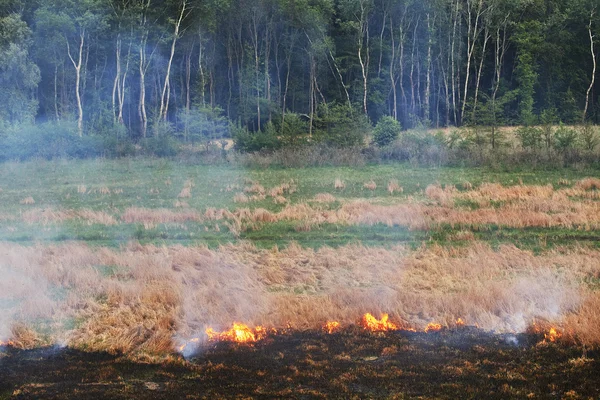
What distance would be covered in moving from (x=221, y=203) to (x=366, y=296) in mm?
7463

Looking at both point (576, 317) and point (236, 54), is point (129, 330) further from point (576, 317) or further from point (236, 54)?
point (236, 54)

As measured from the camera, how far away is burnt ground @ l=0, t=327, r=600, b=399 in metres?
6.08

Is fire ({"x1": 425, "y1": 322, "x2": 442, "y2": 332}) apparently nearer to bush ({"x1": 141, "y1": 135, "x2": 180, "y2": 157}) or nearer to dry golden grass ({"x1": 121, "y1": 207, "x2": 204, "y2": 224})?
dry golden grass ({"x1": 121, "y1": 207, "x2": 204, "y2": 224})

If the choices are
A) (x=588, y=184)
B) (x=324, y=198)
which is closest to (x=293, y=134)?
(x=324, y=198)

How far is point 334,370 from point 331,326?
3.49 ft

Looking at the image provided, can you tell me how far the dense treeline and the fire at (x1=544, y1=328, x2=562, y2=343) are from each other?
85.9 ft

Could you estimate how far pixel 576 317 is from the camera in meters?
7.27

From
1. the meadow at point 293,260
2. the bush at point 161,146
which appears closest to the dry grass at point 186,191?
the meadow at point 293,260

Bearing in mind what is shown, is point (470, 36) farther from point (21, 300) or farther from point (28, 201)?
point (21, 300)

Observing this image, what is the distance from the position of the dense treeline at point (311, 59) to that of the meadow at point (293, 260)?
1807 centimetres

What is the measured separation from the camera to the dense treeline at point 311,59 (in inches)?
1315

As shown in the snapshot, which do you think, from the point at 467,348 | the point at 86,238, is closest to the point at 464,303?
the point at 467,348

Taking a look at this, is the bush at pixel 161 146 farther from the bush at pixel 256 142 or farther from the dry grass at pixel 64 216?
the dry grass at pixel 64 216

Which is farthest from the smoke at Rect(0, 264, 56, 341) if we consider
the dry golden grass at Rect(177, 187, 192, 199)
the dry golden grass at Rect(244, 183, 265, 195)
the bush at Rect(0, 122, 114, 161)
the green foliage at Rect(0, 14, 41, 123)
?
the green foliage at Rect(0, 14, 41, 123)
